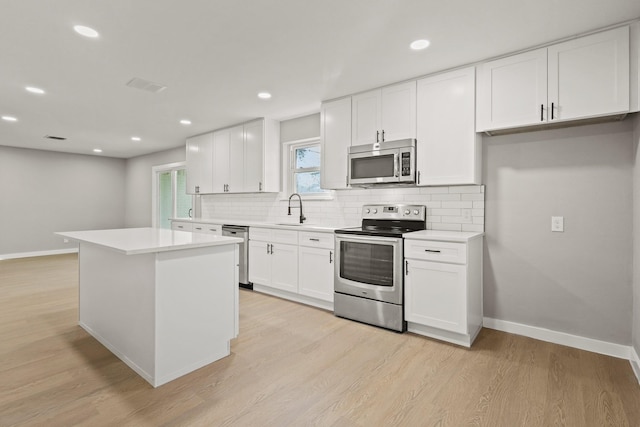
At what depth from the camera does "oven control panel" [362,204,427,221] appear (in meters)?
3.43

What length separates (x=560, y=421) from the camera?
1764 millimetres

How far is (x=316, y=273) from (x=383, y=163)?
140 cm

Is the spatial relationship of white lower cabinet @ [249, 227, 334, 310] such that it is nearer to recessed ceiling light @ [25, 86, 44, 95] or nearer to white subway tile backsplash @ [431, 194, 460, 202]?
white subway tile backsplash @ [431, 194, 460, 202]

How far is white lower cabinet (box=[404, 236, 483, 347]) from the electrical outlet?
1.88ft

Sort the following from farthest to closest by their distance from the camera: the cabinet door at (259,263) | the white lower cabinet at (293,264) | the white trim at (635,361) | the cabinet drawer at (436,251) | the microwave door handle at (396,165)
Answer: the cabinet door at (259,263)
the white lower cabinet at (293,264)
the microwave door handle at (396,165)
the cabinet drawer at (436,251)
the white trim at (635,361)

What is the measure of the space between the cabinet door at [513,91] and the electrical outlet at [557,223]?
82 cm

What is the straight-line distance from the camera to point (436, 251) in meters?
2.76

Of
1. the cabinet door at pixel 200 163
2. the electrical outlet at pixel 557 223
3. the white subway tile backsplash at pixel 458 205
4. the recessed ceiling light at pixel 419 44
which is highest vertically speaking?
the recessed ceiling light at pixel 419 44

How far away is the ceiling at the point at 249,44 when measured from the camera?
2.15 m

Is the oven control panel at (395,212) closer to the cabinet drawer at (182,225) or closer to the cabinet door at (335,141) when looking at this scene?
the cabinet door at (335,141)

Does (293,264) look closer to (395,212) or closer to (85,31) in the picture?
(395,212)

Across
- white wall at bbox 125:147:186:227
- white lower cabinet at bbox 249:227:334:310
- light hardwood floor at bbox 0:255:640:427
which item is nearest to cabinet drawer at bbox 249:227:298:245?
white lower cabinet at bbox 249:227:334:310

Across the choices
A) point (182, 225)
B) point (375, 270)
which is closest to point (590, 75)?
point (375, 270)

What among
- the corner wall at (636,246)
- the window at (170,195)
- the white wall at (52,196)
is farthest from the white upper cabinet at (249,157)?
the white wall at (52,196)
